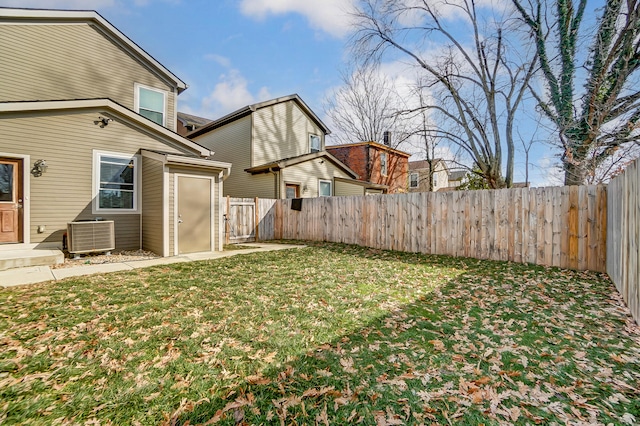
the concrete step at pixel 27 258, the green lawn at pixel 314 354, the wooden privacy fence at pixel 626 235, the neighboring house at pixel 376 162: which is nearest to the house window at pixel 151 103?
the concrete step at pixel 27 258

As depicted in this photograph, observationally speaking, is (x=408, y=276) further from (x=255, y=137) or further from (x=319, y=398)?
(x=255, y=137)

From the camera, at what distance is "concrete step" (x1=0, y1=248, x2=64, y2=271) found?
6048 mm

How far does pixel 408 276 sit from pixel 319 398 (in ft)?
13.5

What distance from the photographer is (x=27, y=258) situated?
6.24 meters

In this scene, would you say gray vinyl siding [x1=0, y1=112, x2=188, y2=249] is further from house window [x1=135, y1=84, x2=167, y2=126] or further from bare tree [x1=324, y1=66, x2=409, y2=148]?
bare tree [x1=324, y1=66, x2=409, y2=148]

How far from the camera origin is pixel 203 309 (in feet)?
13.0

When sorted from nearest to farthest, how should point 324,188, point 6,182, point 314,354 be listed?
point 314,354
point 6,182
point 324,188

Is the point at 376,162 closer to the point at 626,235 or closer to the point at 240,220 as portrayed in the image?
the point at 240,220

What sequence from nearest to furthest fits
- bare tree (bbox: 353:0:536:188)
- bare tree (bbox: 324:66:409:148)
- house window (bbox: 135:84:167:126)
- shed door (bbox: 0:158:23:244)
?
shed door (bbox: 0:158:23:244) < house window (bbox: 135:84:167:126) < bare tree (bbox: 353:0:536:188) < bare tree (bbox: 324:66:409:148)

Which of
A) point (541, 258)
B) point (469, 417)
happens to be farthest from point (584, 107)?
point (469, 417)

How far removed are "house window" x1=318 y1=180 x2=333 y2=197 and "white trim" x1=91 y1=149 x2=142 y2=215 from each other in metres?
8.97

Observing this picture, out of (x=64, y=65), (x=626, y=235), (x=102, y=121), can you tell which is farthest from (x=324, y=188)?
(x=626, y=235)

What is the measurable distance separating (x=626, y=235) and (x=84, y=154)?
11.7 metres

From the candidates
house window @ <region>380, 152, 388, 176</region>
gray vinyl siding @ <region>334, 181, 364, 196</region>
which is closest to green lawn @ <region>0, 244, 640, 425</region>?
gray vinyl siding @ <region>334, 181, 364, 196</region>
